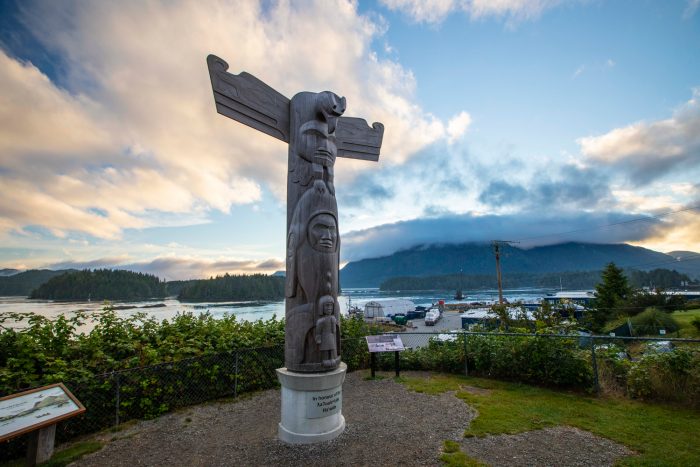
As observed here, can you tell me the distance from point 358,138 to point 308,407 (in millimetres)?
5112

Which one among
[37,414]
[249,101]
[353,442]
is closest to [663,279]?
[353,442]

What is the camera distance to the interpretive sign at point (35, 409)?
4226 millimetres

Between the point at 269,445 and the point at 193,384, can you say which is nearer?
the point at 269,445

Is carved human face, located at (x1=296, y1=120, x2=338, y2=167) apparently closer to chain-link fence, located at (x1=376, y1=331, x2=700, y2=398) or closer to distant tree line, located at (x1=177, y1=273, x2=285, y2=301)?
chain-link fence, located at (x1=376, y1=331, x2=700, y2=398)

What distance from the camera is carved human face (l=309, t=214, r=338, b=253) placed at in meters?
5.25

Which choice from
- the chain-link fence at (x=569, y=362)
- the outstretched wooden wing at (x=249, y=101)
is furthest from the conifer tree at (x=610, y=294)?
the outstretched wooden wing at (x=249, y=101)

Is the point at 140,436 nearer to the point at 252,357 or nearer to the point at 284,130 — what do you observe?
the point at 252,357

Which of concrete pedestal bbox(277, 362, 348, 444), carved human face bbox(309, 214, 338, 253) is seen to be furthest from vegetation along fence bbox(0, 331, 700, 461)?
carved human face bbox(309, 214, 338, 253)

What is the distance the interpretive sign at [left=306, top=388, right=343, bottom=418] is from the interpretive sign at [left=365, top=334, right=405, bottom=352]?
11.0 ft

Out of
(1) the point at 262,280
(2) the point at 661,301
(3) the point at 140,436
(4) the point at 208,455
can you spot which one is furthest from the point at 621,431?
(1) the point at 262,280

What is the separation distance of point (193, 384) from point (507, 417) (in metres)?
6.14

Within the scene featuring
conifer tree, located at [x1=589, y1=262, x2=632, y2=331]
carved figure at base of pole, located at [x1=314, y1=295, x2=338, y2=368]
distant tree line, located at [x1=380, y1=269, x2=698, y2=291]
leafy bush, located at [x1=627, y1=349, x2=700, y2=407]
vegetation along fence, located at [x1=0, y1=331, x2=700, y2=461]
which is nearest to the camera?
carved figure at base of pole, located at [x1=314, y1=295, x2=338, y2=368]

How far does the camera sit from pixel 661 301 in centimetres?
2819

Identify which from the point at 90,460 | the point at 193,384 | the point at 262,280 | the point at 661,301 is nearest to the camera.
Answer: the point at 90,460
